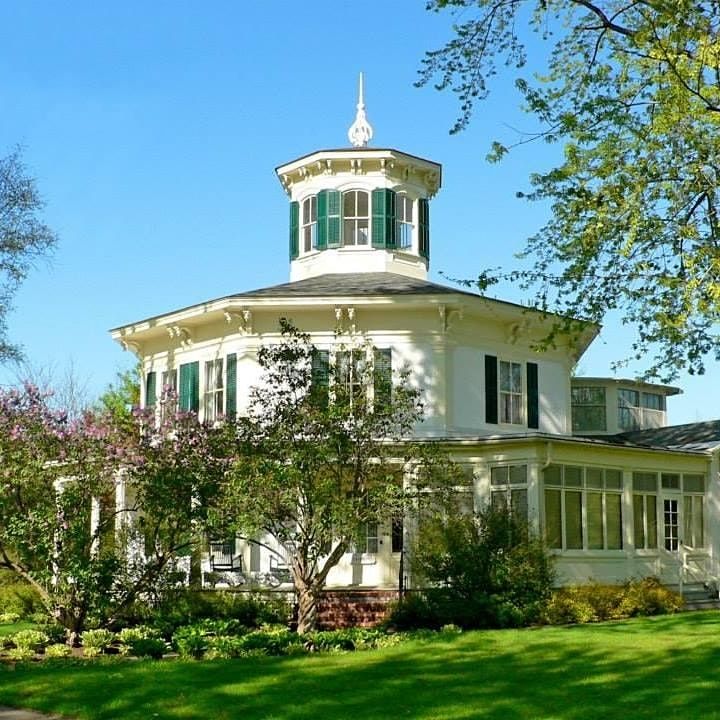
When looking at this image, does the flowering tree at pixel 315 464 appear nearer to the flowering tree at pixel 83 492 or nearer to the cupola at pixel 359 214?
the flowering tree at pixel 83 492

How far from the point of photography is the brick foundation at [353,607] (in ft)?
74.6

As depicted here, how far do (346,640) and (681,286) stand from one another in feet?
25.4

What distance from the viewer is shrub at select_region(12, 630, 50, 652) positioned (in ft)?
56.7

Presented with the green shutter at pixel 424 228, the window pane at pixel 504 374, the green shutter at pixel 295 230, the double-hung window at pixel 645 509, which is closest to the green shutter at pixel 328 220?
the green shutter at pixel 295 230

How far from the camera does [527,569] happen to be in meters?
20.9

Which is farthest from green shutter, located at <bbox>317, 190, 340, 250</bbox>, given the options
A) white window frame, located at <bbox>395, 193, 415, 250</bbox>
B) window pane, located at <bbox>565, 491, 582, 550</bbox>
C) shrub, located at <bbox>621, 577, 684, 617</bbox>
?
shrub, located at <bbox>621, 577, 684, 617</bbox>

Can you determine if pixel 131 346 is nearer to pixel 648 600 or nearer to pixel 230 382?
pixel 230 382

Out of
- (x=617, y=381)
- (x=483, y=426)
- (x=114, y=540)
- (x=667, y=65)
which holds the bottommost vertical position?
(x=114, y=540)

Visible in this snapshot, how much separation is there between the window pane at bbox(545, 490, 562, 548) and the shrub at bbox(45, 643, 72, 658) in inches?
422

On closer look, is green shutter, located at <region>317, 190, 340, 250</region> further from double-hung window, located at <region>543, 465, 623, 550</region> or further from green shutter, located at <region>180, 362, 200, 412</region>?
double-hung window, located at <region>543, 465, 623, 550</region>

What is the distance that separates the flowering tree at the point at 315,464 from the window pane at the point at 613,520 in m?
6.43

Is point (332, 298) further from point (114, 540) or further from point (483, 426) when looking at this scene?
point (114, 540)

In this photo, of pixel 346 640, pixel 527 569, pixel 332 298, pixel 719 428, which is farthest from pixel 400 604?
pixel 719 428

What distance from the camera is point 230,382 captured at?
26.6 metres
